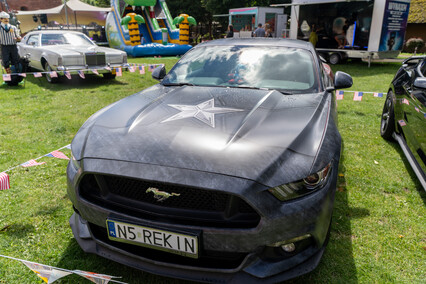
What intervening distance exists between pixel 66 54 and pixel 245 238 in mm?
8514

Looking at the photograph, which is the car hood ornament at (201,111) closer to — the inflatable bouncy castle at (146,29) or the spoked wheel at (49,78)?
the spoked wheel at (49,78)

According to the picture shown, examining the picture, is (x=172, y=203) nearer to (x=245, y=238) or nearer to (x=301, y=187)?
(x=245, y=238)

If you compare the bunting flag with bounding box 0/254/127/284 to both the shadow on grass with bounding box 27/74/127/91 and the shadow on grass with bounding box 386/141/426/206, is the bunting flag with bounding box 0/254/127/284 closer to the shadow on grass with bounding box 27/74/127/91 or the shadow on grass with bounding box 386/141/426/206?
the shadow on grass with bounding box 386/141/426/206

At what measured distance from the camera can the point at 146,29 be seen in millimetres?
20203

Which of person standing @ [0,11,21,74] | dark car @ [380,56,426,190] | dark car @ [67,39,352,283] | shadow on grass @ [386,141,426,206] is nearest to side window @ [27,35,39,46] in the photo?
person standing @ [0,11,21,74]

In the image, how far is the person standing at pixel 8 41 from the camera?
8383 mm

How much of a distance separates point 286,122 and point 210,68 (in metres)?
1.41

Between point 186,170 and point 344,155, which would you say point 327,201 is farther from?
point 344,155

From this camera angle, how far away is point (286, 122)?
2275 mm

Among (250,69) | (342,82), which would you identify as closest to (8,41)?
(250,69)

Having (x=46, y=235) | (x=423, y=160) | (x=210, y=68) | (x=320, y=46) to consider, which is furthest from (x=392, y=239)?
(x=320, y=46)

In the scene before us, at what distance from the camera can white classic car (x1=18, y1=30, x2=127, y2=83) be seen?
870 cm

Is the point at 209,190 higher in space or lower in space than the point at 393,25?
lower

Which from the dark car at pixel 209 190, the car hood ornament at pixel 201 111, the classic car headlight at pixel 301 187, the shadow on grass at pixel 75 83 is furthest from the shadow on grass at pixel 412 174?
the shadow on grass at pixel 75 83
